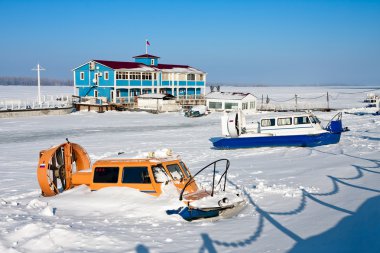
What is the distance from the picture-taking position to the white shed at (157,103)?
52.3 m

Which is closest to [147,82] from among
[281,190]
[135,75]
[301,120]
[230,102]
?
[135,75]

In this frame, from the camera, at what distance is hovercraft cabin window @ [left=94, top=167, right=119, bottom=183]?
1027 centimetres

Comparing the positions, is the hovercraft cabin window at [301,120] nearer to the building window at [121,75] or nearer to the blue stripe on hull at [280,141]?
the blue stripe on hull at [280,141]

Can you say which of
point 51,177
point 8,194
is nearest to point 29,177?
point 8,194

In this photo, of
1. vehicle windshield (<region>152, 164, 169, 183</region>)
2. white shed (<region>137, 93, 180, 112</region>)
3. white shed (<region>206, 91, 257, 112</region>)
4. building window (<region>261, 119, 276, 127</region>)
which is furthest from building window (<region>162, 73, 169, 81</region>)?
vehicle windshield (<region>152, 164, 169, 183</region>)

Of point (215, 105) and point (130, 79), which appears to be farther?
point (130, 79)

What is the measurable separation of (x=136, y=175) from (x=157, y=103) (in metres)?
42.5

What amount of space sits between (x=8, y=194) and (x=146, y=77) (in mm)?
45841

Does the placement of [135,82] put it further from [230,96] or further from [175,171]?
[175,171]

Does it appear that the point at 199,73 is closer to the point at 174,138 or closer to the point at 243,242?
the point at 174,138

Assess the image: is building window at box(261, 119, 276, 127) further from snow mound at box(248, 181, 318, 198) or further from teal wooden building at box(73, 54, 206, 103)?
teal wooden building at box(73, 54, 206, 103)

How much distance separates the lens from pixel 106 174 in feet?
34.0

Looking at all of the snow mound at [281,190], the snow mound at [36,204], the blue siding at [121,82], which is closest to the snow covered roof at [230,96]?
the blue siding at [121,82]

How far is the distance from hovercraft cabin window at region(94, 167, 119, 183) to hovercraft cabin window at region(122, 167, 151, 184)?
0.81ft
